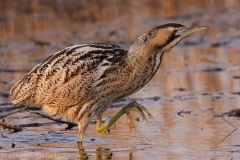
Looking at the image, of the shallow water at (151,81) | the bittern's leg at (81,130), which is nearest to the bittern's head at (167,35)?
the shallow water at (151,81)

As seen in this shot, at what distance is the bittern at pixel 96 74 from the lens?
A: 22.2 ft

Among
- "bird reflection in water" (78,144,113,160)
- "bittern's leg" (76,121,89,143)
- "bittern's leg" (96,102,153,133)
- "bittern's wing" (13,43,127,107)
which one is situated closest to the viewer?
"bird reflection in water" (78,144,113,160)

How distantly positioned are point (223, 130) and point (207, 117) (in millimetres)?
658

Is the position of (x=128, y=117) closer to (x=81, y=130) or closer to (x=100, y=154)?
(x=81, y=130)

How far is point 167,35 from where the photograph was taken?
673 cm

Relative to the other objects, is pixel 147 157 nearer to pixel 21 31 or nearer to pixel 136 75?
pixel 136 75

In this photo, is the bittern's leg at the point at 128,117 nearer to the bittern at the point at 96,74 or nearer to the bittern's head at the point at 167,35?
the bittern at the point at 96,74

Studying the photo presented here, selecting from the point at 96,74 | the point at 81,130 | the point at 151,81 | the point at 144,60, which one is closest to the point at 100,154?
the point at 81,130

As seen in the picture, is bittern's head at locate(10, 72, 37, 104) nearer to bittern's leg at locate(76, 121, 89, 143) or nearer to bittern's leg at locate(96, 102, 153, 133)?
bittern's leg at locate(76, 121, 89, 143)

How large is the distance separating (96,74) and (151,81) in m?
3.35

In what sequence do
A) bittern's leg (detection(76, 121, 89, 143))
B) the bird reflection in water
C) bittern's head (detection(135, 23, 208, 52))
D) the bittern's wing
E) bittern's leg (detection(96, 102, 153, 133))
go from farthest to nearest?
bittern's leg (detection(96, 102, 153, 133)) → bittern's leg (detection(76, 121, 89, 143)) → the bittern's wing → bittern's head (detection(135, 23, 208, 52)) → the bird reflection in water

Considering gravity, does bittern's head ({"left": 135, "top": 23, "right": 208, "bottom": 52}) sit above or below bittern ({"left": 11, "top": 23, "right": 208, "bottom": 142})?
above

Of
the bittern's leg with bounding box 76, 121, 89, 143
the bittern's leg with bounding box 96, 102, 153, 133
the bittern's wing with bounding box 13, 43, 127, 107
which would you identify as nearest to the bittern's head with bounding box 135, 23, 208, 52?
the bittern's wing with bounding box 13, 43, 127, 107

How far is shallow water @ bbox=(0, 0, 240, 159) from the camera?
6.74 meters
